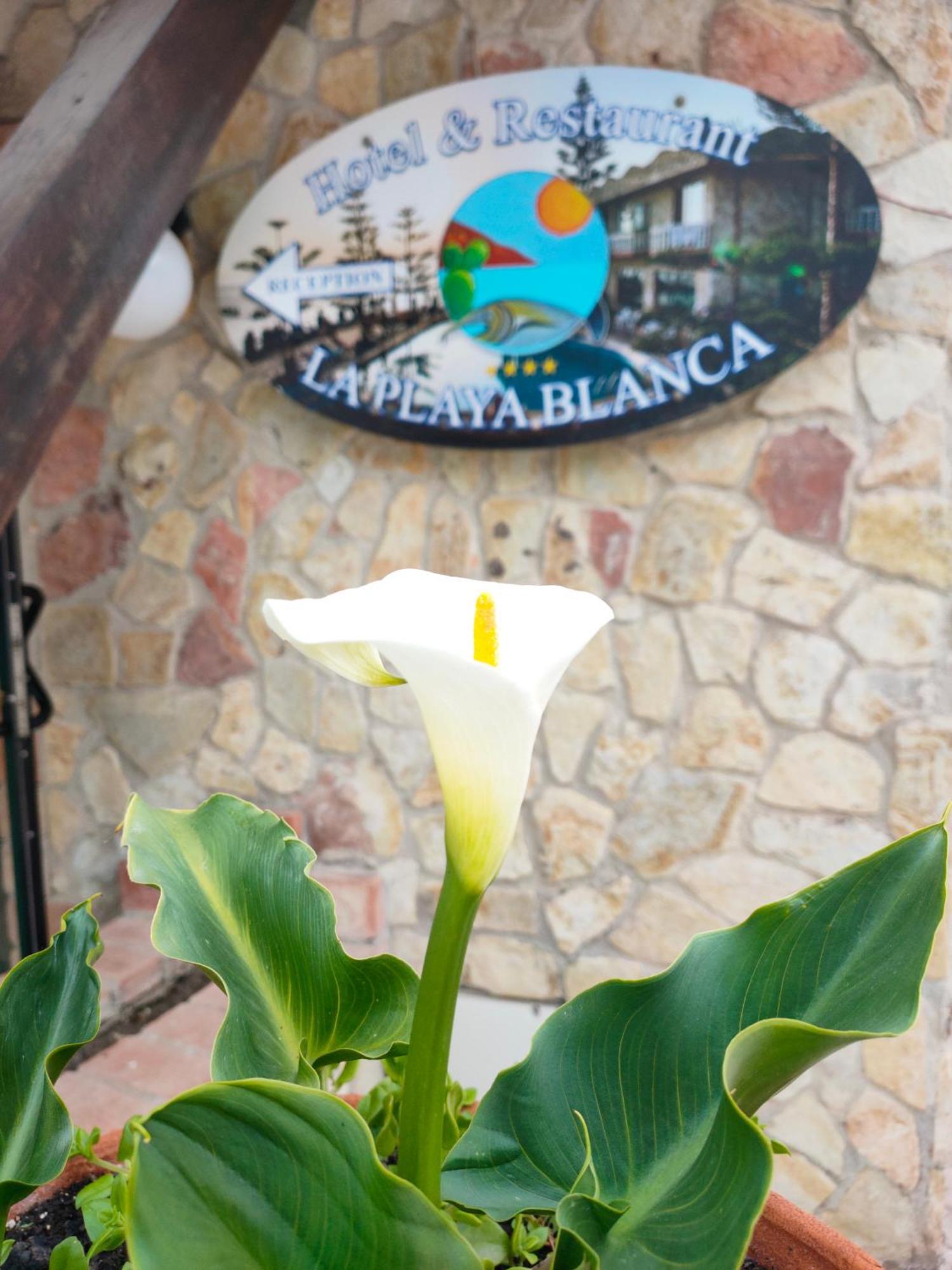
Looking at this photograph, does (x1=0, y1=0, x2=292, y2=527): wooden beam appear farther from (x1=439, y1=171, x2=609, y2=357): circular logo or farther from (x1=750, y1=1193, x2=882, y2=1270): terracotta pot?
(x1=750, y1=1193, x2=882, y2=1270): terracotta pot

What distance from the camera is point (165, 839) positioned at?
1.87 ft

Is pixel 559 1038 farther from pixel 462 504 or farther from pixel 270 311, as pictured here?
pixel 270 311

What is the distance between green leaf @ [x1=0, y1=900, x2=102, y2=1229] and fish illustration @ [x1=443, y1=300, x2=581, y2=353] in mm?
1448

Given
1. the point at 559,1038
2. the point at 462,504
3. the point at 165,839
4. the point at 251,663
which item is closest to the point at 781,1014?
the point at 559,1038

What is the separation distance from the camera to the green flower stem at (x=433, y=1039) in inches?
18.0

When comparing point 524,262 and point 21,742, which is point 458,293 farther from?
point 21,742

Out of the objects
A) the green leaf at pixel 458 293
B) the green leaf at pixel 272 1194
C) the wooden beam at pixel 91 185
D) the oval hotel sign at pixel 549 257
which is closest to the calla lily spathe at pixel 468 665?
the green leaf at pixel 272 1194

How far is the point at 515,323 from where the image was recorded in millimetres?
1806

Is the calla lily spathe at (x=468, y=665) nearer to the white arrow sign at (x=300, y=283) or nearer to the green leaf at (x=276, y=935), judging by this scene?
the green leaf at (x=276, y=935)

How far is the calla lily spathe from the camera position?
1.34 ft

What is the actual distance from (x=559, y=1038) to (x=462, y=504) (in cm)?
148

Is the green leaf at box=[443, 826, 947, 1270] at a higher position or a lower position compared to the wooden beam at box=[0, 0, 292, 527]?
lower

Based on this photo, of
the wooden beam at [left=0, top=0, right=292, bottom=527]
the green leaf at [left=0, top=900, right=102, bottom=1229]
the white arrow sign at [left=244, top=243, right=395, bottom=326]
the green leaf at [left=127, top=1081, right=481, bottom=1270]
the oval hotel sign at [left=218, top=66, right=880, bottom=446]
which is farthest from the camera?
the white arrow sign at [left=244, top=243, right=395, bottom=326]

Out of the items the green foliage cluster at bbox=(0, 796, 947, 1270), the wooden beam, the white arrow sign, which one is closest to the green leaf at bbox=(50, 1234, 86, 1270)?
the green foliage cluster at bbox=(0, 796, 947, 1270)
